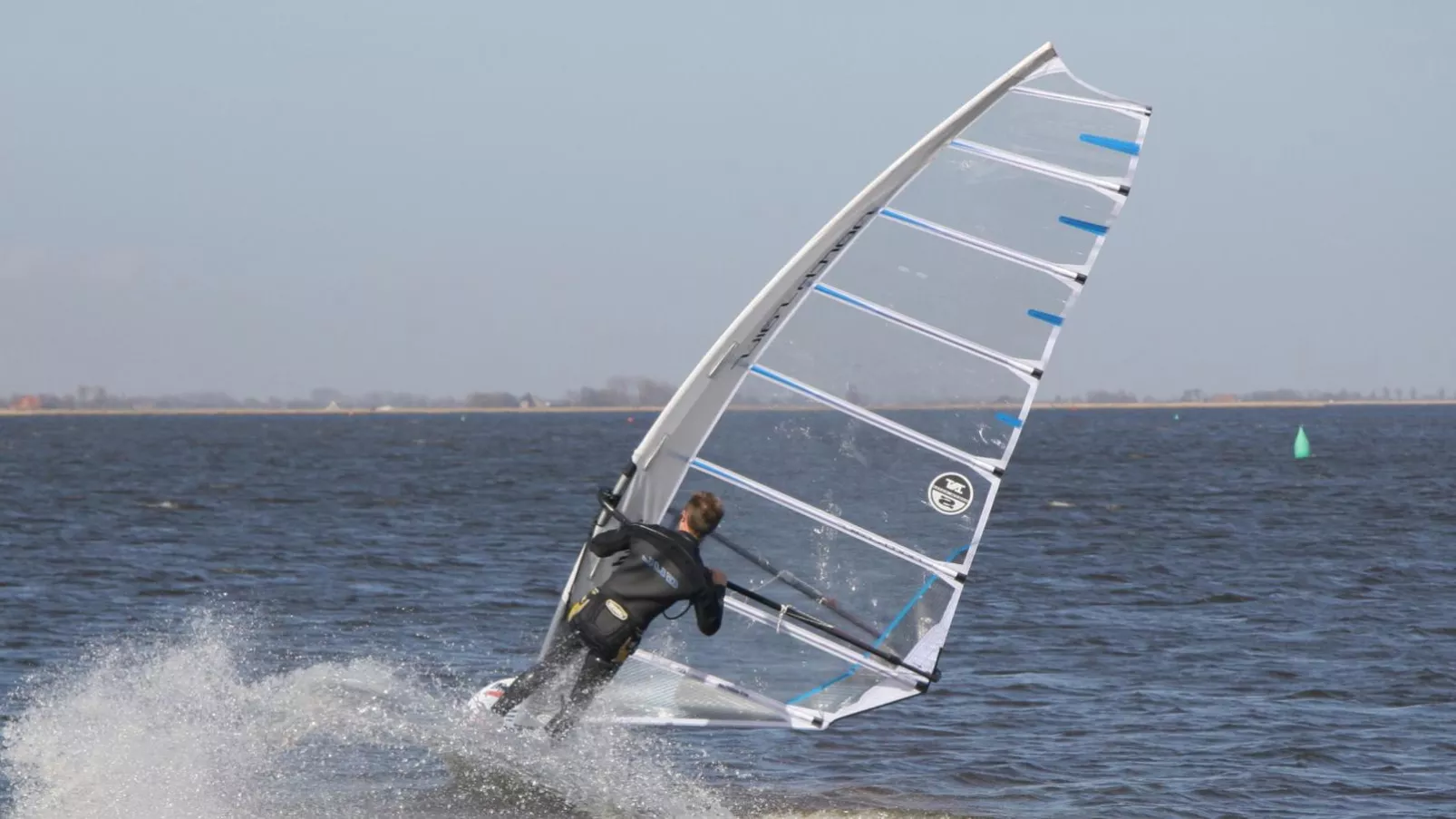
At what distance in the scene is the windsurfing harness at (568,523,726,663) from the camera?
5.51 m

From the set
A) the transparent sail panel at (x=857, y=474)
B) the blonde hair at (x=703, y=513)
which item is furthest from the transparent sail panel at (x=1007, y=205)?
the blonde hair at (x=703, y=513)

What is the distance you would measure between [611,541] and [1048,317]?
1723mm

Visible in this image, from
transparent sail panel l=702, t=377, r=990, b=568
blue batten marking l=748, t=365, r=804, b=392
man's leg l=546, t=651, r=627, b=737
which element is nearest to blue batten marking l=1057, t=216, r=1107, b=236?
transparent sail panel l=702, t=377, r=990, b=568

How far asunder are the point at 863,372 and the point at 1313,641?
7.04 m

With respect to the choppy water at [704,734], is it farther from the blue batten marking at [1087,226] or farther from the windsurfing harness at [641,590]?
the blue batten marking at [1087,226]

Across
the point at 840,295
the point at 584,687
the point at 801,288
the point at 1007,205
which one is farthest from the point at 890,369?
the point at 584,687

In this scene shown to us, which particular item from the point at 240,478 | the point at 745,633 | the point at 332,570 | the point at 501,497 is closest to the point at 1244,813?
the point at 745,633

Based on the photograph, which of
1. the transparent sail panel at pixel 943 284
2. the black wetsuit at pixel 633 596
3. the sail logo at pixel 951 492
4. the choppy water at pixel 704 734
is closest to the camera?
the black wetsuit at pixel 633 596

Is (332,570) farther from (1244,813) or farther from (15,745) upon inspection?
(1244,813)

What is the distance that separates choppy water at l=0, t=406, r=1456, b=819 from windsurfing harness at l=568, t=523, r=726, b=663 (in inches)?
29.9

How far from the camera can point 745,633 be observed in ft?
20.0

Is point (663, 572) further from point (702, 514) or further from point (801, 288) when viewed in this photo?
point (801, 288)

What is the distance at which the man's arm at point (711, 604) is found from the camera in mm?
5574

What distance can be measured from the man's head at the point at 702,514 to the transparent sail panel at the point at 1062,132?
1.57m
